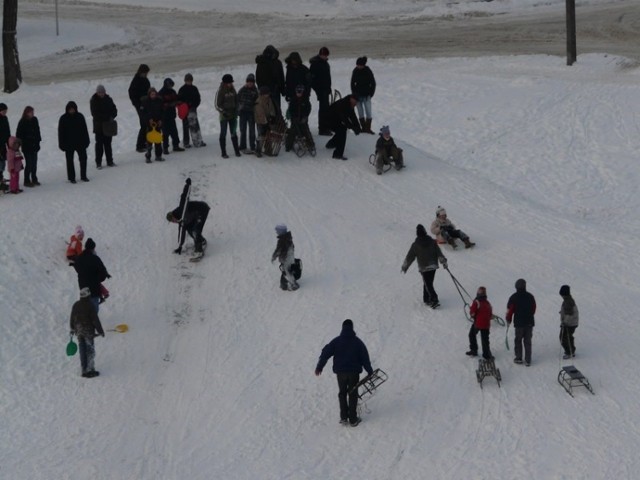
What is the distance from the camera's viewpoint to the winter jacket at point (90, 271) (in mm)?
17688

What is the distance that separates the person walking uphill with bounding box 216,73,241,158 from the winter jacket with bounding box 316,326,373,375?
10683mm

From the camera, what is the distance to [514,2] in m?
51.9

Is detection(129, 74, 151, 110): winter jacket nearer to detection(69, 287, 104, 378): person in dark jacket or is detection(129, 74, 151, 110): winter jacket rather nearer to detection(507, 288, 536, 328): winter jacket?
detection(69, 287, 104, 378): person in dark jacket

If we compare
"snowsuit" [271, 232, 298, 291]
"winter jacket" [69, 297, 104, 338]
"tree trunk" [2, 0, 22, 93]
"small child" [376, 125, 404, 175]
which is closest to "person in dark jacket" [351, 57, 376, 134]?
"small child" [376, 125, 404, 175]

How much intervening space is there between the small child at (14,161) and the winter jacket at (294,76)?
630 centimetres

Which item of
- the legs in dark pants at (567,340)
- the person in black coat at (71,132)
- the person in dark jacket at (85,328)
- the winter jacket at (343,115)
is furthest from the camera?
the winter jacket at (343,115)

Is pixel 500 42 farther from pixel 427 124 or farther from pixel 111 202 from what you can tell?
pixel 111 202

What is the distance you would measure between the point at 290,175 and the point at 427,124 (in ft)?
23.7

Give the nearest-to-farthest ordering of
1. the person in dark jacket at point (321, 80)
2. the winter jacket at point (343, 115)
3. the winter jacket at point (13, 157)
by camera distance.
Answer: the winter jacket at point (13, 157) → the winter jacket at point (343, 115) → the person in dark jacket at point (321, 80)

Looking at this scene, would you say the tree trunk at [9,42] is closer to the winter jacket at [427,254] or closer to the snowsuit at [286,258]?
the snowsuit at [286,258]

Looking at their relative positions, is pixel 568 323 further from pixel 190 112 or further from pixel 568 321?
pixel 190 112

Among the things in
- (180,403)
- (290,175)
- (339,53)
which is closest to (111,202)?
(290,175)

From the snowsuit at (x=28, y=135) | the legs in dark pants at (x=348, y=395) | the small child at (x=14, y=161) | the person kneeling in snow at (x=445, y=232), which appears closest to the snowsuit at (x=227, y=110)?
the snowsuit at (x=28, y=135)

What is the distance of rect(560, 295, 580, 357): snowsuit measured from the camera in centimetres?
1720
